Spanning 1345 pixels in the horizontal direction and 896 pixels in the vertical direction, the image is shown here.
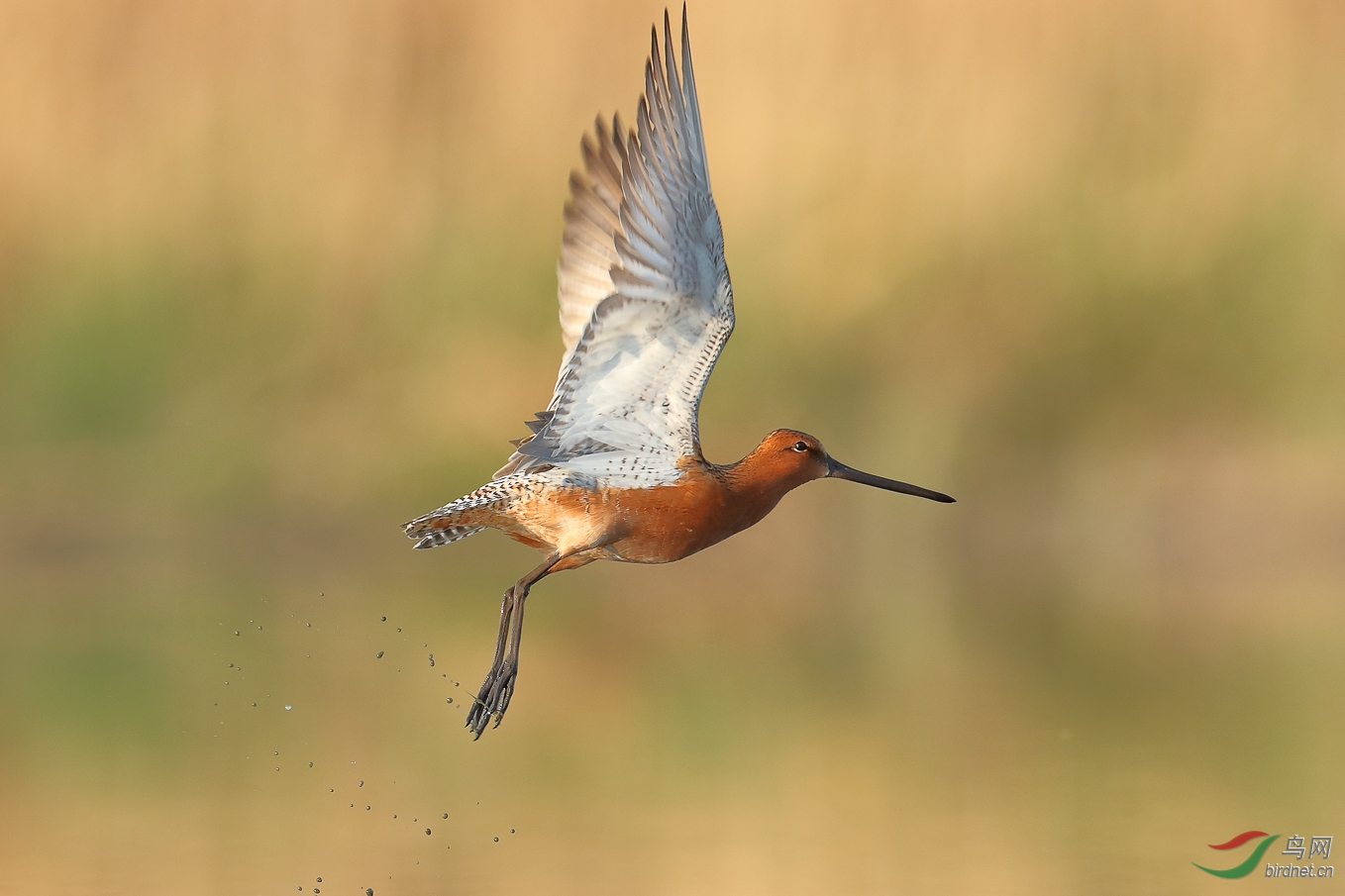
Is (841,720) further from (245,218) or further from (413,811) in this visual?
(245,218)

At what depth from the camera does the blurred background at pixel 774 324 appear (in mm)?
18531

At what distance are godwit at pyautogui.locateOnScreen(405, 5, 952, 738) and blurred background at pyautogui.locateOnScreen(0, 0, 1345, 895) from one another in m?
5.52

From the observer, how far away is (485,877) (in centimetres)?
1023

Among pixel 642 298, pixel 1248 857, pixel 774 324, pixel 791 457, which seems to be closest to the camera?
pixel 642 298

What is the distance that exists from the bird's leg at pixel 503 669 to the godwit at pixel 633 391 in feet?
0.03

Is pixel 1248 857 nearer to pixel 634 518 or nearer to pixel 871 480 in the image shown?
pixel 871 480

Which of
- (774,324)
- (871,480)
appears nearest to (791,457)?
(871,480)

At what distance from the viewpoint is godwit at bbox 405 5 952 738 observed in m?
9.27

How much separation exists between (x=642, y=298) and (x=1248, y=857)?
4411mm

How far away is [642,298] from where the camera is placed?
30.8 ft

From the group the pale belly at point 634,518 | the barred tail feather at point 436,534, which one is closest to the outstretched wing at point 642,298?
the pale belly at point 634,518

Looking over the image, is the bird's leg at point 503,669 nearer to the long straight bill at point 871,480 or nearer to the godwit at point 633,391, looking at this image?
the godwit at point 633,391

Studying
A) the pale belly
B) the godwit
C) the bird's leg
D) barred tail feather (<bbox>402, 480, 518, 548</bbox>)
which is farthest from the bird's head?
barred tail feather (<bbox>402, 480, 518, 548</bbox>)

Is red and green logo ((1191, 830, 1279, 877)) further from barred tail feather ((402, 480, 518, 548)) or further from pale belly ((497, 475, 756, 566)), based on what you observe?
barred tail feather ((402, 480, 518, 548))
